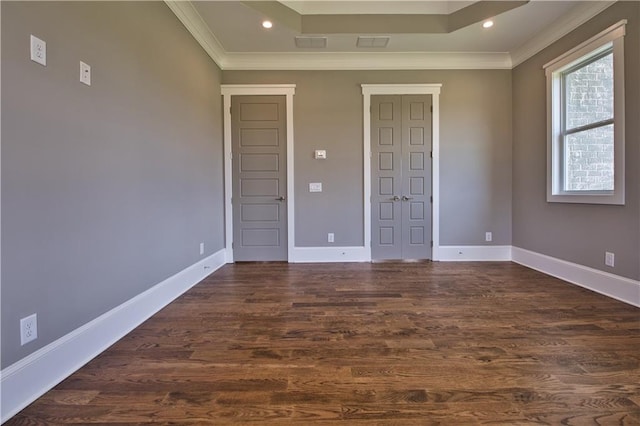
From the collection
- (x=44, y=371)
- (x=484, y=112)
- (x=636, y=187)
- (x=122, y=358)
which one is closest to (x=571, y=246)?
(x=636, y=187)

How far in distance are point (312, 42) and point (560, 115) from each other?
10.0ft

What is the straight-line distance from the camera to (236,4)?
3150mm

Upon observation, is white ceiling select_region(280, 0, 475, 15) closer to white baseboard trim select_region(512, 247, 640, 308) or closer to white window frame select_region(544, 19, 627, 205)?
white window frame select_region(544, 19, 627, 205)

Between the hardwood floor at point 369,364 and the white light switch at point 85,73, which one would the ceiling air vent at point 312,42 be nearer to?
the white light switch at point 85,73

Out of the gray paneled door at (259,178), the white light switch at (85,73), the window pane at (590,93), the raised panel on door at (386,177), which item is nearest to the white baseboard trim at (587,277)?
the window pane at (590,93)

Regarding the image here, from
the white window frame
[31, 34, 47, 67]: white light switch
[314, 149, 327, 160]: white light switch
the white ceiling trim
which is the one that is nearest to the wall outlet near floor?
the white window frame

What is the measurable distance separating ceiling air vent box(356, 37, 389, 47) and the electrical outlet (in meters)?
4.00

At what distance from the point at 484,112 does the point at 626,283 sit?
106 inches

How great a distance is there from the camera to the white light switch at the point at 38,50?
4.92ft

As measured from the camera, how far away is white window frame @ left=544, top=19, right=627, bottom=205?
9.15 ft

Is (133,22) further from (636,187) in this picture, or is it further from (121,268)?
(636,187)

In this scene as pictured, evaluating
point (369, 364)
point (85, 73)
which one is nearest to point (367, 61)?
point (85, 73)

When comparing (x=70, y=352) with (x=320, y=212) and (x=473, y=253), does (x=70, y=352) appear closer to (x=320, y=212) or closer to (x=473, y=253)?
(x=320, y=212)

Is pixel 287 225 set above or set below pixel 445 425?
above
